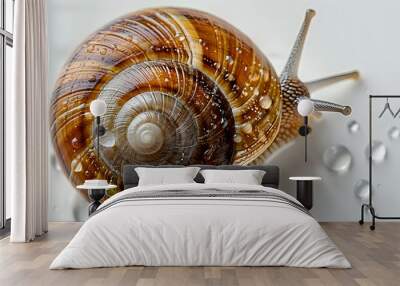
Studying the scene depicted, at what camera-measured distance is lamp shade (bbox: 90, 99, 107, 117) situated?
277 inches

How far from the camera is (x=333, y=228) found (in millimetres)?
6824

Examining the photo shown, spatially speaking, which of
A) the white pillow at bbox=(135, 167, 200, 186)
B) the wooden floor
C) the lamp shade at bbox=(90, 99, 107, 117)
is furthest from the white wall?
the wooden floor

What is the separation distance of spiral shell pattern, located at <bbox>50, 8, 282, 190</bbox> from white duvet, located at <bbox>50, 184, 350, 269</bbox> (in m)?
2.69

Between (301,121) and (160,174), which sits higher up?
(301,121)

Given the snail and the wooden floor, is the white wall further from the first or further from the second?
the wooden floor

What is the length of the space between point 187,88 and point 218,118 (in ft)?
1.75

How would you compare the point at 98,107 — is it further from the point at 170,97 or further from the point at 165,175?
the point at 165,175

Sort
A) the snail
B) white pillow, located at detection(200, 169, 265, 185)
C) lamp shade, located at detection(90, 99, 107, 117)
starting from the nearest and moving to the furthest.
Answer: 1. white pillow, located at detection(200, 169, 265, 185)
2. lamp shade, located at detection(90, 99, 107, 117)
3. the snail

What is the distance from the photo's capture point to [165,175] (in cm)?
675

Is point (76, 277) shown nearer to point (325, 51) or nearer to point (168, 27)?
point (168, 27)

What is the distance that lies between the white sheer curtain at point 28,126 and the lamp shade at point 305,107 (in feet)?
9.81

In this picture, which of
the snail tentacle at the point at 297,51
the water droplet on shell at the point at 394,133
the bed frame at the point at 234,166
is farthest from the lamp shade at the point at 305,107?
the water droplet on shell at the point at 394,133

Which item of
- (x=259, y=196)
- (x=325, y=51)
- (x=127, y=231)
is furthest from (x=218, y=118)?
(x=127, y=231)

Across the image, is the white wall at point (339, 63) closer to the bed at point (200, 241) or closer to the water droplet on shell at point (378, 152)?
the water droplet on shell at point (378, 152)
